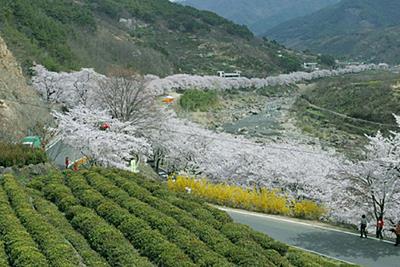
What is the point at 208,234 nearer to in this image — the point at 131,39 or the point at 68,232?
the point at 68,232

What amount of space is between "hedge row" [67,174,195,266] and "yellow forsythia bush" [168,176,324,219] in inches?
383

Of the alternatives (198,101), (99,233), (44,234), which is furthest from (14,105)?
(198,101)

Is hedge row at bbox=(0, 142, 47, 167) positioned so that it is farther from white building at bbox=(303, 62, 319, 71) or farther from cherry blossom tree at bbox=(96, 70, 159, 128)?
white building at bbox=(303, 62, 319, 71)

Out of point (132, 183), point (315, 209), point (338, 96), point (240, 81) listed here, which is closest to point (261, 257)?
point (132, 183)

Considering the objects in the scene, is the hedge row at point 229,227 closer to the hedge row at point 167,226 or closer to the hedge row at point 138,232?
the hedge row at point 167,226

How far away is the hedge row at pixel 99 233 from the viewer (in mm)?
11880

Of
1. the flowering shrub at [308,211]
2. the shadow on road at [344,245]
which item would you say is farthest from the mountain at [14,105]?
the shadow on road at [344,245]

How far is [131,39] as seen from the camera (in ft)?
370

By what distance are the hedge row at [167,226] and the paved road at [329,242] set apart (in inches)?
228

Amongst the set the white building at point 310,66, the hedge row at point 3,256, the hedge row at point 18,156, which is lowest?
the hedge row at point 3,256

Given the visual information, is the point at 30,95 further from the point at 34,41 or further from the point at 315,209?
the point at 315,209

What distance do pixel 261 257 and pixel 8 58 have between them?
117ft

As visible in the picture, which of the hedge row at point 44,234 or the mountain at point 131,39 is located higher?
the mountain at point 131,39

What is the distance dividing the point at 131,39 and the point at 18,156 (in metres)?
94.8
